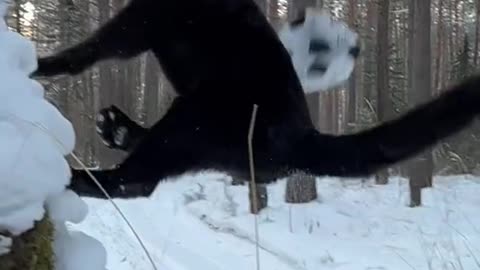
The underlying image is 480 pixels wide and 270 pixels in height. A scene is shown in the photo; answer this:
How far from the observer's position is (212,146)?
1.45 metres

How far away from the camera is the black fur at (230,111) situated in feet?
4.57

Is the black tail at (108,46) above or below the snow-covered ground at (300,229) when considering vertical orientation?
above

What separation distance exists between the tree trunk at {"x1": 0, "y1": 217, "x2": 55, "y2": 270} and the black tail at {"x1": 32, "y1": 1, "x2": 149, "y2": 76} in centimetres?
43

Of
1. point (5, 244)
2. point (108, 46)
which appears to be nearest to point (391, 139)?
point (108, 46)

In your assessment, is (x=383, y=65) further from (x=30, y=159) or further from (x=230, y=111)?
(x=30, y=159)

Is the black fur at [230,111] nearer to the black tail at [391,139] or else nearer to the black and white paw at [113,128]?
the black tail at [391,139]

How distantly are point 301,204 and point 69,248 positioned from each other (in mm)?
9087

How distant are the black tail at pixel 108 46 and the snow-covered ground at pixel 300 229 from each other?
167 inches

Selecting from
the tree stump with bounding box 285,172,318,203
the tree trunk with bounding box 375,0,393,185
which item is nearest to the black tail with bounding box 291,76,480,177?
the tree stump with bounding box 285,172,318,203

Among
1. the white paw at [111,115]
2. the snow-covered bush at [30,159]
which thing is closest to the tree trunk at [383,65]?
the white paw at [111,115]

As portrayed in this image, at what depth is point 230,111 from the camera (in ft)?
4.72

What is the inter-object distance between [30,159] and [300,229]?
8171mm

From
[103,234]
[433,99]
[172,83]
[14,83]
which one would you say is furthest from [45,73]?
[103,234]

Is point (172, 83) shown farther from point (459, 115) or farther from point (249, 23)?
point (459, 115)
